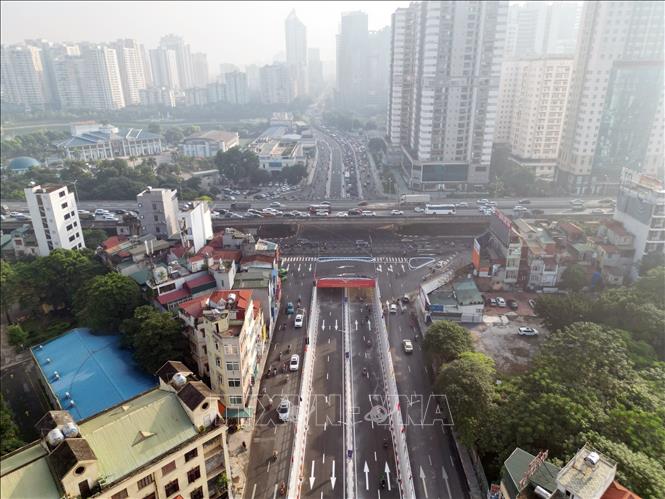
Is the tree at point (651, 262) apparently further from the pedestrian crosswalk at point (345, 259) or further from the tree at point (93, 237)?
the tree at point (93, 237)

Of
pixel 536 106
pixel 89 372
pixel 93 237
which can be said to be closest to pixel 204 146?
pixel 93 237

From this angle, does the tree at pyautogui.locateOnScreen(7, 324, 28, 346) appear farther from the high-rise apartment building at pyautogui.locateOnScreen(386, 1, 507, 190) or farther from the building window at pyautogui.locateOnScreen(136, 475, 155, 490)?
the high-rise apartment building at pyautogui.locateOnScreen(386, 1, 507, 190)

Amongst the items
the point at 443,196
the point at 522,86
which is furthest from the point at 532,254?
the point at 522,86

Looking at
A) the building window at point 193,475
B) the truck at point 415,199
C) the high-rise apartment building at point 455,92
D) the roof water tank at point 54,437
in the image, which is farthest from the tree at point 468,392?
the high-rise apartment building at point 455,92

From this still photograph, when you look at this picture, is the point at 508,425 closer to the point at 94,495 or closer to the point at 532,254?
the point at 94,495

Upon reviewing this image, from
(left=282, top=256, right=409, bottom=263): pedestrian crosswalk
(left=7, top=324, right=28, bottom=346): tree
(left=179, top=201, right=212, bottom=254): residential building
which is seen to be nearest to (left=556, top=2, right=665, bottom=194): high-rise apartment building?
(left=282, top=256, right=409, bottom=263): pedestrian crosswalk
